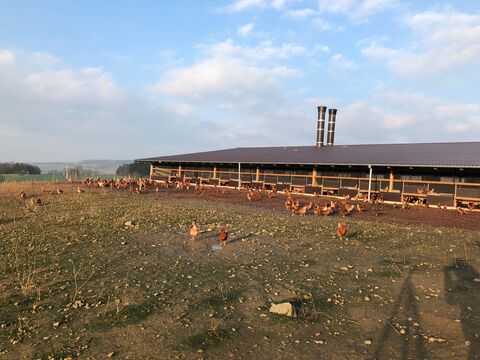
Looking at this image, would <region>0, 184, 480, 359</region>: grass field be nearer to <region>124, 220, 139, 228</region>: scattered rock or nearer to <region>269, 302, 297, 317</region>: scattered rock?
<region>269, 302, 297, 317</region>: scattered rock

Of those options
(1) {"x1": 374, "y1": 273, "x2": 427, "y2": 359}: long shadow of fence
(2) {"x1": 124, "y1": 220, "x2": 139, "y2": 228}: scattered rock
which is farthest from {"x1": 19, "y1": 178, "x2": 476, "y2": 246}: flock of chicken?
(1) {"x1": 374, "y1": 273, "x2": 427, "y2": 359}: long shadow of fence

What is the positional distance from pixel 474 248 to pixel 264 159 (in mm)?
17866

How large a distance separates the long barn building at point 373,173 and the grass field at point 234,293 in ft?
24.5

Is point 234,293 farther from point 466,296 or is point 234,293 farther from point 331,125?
point 331,125

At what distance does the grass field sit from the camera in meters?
4.48

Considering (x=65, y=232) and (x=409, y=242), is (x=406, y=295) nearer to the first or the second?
(x=409, y=242)

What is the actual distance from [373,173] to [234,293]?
697 inches

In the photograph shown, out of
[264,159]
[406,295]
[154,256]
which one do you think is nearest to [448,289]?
[406,295]

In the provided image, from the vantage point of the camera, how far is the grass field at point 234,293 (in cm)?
448

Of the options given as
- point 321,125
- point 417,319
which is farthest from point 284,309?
point 321,125

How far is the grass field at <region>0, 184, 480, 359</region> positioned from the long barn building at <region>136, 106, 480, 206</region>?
24.5 feet

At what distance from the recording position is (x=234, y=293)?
20.1ft

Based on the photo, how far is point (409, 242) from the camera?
33.9ft

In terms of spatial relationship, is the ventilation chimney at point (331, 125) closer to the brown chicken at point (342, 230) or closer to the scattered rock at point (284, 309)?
the brown chicken at point (342, 230)
